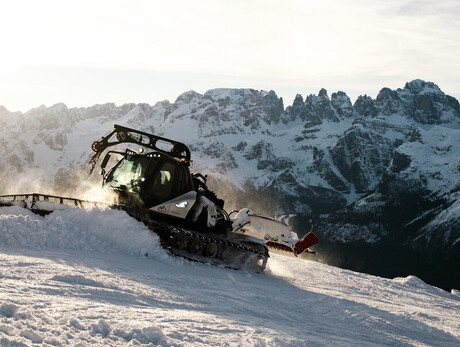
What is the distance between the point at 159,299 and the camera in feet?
28.2

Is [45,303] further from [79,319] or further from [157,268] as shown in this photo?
[157,268]

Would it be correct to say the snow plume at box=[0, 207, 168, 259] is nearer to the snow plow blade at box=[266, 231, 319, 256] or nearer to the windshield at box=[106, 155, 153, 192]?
the windshield at box=[106, 155, 153, 192]

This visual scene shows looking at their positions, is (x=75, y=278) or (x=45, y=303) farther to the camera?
(x=75, y=278)

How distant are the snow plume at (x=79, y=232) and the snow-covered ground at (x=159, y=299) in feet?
0.08

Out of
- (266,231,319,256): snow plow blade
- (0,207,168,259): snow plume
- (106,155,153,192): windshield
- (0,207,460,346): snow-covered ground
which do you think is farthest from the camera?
(266,231,319,256): snow plow blade

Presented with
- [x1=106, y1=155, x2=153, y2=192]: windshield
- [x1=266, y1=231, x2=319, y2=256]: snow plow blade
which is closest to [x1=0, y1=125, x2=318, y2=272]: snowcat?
[x1=106, y1=155, x2=153, y2=192]: windshield

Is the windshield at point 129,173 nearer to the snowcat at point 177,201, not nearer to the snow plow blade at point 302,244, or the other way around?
the snowcat at point 177,201

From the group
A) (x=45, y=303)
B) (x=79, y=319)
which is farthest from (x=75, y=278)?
(x=79, y=319)

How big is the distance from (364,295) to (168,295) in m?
6.72

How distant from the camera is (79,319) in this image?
6.34 m

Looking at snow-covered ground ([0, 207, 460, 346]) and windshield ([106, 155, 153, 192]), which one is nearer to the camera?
snow-covered ground ([0, 207, 460, 346])

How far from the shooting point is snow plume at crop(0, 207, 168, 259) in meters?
12.0

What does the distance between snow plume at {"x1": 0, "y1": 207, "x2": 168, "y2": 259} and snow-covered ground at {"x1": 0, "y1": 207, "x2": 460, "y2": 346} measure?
0.02 metres

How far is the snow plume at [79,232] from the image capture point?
11977 millimetres
